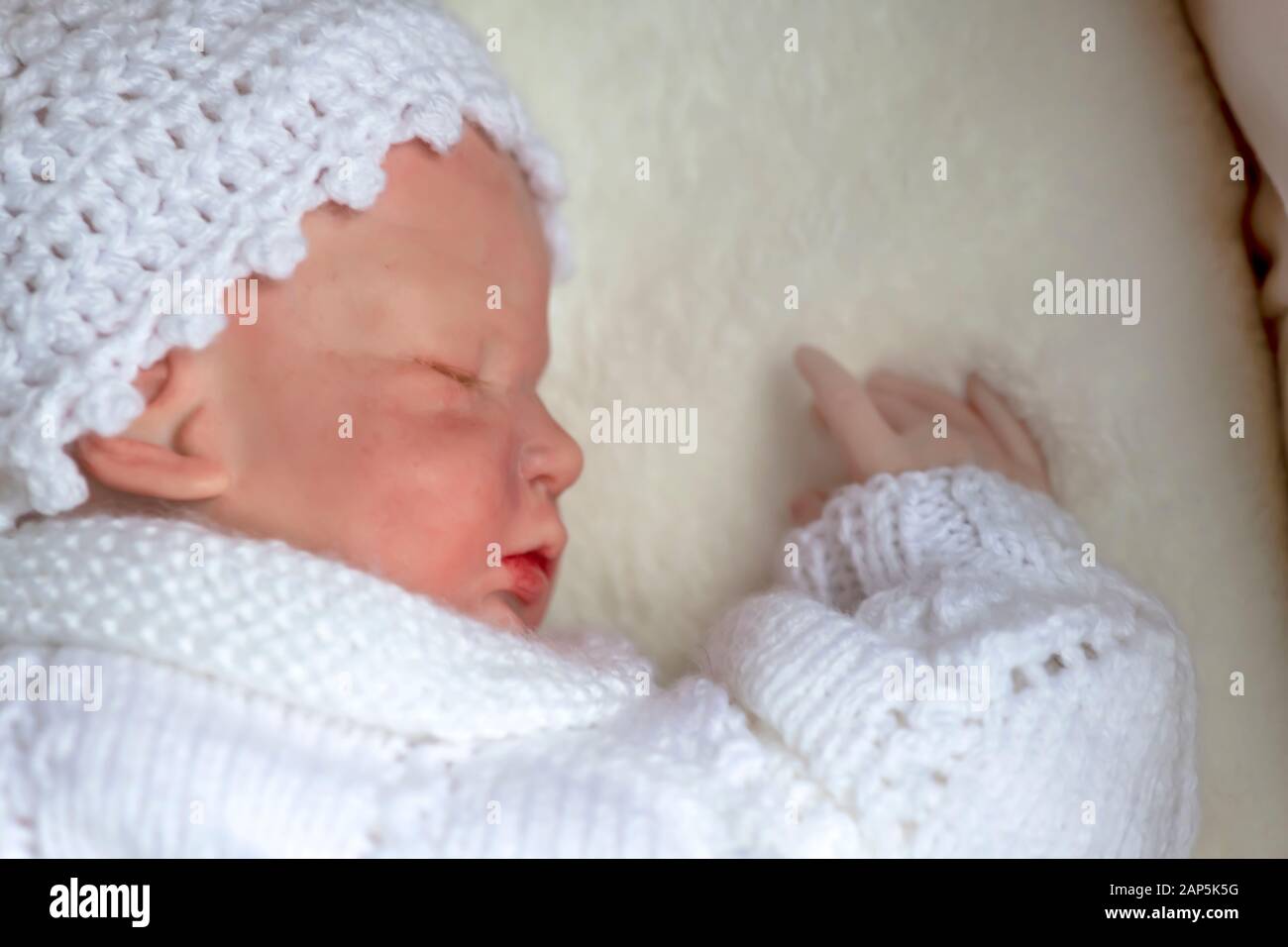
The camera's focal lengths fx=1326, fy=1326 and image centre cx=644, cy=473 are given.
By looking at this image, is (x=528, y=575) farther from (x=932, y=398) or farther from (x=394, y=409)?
(x=932, y=398)

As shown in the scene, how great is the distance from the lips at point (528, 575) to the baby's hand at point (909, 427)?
0.91 ft

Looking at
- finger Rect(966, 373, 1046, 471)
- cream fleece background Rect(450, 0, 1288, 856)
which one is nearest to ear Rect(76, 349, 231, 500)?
cream fleece background Rect(450, 0, 1288, 856)

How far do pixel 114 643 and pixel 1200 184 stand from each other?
3.28 feet

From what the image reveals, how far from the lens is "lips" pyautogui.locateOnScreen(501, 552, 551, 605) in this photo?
3.48 feet

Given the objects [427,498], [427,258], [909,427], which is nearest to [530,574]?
[427,498]

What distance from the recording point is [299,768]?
34.4 inches

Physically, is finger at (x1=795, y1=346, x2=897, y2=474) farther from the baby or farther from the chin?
the chin

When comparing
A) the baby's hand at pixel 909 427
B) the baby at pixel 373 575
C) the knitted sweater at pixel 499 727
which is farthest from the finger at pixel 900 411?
the knitted sweater at pixel 499 727

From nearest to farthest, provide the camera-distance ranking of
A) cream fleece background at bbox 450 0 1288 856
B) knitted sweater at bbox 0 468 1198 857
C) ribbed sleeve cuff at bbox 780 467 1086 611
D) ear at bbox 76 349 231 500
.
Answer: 1. knitted sweater at bbox 0 468 1198 857
2. ear at bbox 76 349 231 500
3. ribbed sleeve cuff at bbox 780 467 1086 611
4. cream fleece background at bbox 450 0 1288 856

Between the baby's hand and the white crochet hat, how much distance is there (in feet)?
1.47

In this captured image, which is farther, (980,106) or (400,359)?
(980,106)

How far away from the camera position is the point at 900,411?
1235mm
